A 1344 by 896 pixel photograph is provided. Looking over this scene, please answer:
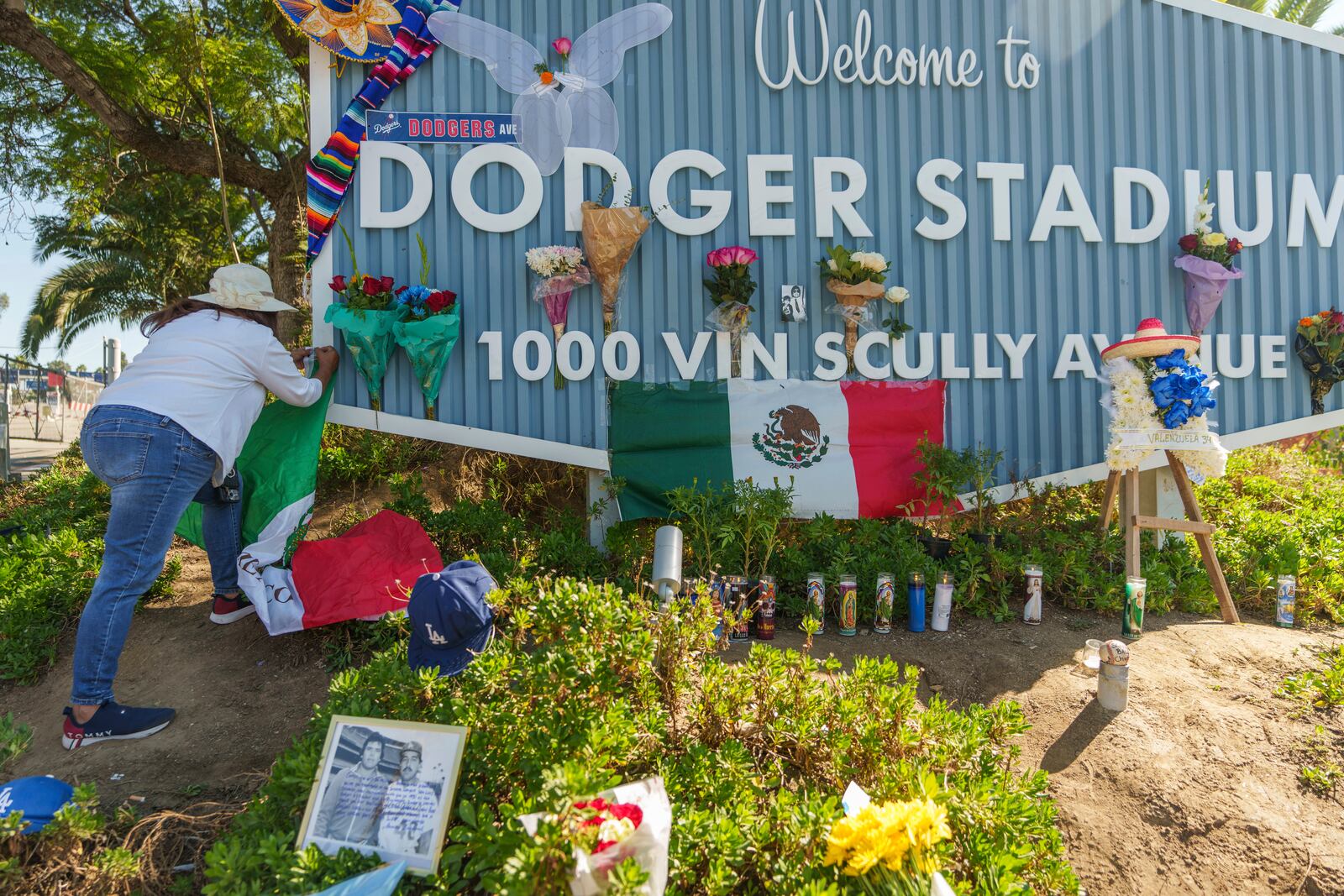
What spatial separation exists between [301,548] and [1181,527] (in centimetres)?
486

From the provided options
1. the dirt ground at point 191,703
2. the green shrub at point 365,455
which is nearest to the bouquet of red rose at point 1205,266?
the green shrub at point 365,455

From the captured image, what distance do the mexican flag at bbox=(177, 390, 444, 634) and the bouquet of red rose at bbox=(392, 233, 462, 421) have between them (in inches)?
23.3

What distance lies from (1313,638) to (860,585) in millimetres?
2386

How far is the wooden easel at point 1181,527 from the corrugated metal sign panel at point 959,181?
3.06 ft

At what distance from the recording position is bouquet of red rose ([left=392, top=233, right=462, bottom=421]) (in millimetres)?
4930

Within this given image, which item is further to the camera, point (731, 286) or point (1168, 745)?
point (731, 286)

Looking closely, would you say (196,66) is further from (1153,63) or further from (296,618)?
(1153,63)

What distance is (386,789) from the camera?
7.24 feet

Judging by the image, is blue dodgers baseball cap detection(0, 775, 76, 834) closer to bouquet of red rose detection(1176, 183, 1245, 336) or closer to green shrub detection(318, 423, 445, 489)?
green shrub detection(318, 423, 445, 489)

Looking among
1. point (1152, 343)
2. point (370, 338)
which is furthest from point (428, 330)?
point (1152, 343)

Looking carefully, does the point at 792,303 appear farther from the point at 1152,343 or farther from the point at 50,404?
the point at 50,404

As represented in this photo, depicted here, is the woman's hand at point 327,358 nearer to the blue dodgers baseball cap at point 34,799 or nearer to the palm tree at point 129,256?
the blue dodgers baseball cap at point 34,799

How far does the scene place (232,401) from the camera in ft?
12.0

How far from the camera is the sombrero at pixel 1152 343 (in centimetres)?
460
